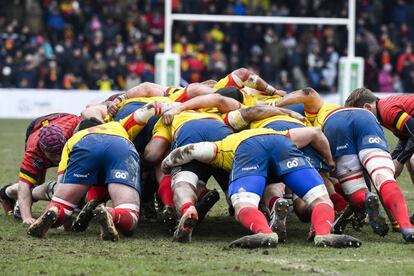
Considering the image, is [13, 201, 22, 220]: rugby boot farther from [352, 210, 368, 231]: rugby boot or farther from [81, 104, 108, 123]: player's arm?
[352, 210, 368, 231]: rugby boot

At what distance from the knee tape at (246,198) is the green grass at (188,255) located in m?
0.34

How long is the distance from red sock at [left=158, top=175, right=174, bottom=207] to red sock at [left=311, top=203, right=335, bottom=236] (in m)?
1.20

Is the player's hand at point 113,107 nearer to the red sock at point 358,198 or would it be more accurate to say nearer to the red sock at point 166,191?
the red sock at point 166,191

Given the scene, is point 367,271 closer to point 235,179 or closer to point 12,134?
point 235,179

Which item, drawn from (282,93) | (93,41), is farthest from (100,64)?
(282,93)

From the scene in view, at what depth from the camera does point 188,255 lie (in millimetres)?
7043

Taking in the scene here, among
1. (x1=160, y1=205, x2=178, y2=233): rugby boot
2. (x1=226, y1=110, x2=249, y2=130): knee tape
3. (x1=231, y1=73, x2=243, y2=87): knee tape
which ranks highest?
(x1=231, y1=73, x2=243, y2=87): knee tape

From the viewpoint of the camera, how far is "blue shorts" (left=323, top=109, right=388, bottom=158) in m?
8.24

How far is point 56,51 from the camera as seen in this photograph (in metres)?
24.8

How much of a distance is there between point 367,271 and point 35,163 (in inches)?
140

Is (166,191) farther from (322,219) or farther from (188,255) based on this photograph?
(322,219)

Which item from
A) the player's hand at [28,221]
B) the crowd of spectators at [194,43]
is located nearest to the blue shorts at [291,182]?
the player's hand at [28,221]

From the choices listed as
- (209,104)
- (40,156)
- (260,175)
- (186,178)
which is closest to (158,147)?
(209,104)

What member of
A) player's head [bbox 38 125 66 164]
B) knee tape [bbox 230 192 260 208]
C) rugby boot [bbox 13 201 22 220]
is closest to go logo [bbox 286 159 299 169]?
knee tape [bbox 230 192 260 208]
